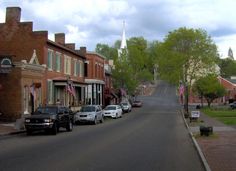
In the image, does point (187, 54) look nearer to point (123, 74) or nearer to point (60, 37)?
point (123, 74)

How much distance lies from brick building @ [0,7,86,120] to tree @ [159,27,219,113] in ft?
86.4

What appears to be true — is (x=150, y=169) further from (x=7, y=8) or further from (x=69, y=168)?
(x=7, y=8)

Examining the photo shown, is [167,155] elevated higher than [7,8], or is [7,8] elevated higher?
[7,8]

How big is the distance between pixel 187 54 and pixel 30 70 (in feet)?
141

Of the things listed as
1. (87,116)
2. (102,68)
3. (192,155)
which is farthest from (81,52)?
(192,155)

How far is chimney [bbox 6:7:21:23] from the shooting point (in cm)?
4816

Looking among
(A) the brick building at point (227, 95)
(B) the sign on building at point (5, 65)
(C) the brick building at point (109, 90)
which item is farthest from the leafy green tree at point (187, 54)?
(B) the sign on building at point (5, 65)

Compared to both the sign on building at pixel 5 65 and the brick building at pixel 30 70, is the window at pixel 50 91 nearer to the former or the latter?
the brick building at pixel 30 70

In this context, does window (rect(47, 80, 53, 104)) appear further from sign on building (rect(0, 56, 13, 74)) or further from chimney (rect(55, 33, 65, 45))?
chimney (rect(55, 33, 65, 45))

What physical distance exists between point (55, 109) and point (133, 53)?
73.4 metres

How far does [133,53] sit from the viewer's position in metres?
104

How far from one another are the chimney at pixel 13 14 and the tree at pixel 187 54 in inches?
1471

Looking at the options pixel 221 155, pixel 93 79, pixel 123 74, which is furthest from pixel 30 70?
pixel 123 74

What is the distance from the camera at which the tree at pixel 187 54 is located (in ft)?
264
